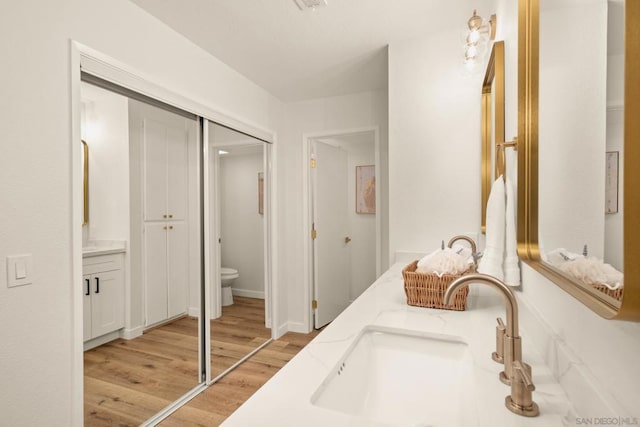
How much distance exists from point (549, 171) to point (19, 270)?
6.09 ft

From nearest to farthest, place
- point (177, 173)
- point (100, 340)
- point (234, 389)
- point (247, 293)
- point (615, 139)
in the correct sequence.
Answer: point (615, 139)
point (100, 340)
point (177, 173)
point (234, 389)
point (247, 293)

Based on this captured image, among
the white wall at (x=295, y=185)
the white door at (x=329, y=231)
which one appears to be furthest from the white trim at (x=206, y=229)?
the white door at (x=329, y=231)

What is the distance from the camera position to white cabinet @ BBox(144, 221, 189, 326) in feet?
6.86

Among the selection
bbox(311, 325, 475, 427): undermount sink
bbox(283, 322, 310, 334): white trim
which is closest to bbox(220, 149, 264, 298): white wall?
bbox(283, 322, 310, 334): white trim

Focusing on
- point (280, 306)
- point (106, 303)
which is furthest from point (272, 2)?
point (280, 306)

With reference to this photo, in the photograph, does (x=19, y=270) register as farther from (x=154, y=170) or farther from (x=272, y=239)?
(x=272, y=239)

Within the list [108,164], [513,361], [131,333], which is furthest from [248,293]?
[513,361]

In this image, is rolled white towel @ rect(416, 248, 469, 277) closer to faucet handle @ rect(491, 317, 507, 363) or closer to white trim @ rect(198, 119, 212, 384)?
faucet handle @ rect(491, 317, 507, 363)

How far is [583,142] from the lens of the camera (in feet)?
1.96

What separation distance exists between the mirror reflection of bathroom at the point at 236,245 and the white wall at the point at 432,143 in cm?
138

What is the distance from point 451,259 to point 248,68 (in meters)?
2.24

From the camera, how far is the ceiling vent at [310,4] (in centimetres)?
178

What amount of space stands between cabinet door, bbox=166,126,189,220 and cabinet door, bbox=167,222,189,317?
4.2 inches

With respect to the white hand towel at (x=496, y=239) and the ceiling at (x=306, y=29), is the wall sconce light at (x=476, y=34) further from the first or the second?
the white hand towel at (x=496, y=239)
